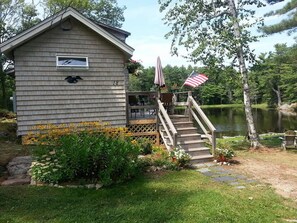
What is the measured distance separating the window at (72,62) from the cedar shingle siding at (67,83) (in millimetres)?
150

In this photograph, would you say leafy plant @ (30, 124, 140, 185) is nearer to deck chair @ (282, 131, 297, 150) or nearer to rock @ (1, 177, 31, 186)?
rock @ (1, 177, 31, 186)

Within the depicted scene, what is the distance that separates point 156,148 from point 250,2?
23.9ft

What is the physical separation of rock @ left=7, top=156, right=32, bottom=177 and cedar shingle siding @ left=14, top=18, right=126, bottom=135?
2.45 m

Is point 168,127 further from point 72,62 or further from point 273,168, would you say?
point 72,62

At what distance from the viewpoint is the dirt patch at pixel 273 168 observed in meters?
→ 5.92

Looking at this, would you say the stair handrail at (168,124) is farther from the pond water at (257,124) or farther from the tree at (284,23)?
the pond water at (257,124)

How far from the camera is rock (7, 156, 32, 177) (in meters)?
6.31

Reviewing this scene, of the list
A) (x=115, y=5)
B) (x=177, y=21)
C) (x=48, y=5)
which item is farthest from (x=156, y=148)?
(x=115, y=5)

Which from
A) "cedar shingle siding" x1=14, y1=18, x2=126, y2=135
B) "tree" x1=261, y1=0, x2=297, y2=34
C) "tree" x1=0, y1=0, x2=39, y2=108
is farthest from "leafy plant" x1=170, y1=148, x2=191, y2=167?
"tree" x1=0, y1=0, x2=39, y2=108

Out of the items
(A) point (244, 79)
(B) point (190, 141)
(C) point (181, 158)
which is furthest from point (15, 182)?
(A) point (244, 79)

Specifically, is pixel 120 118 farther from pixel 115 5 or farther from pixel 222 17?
pixel 115 5

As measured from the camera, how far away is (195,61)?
11.1 m

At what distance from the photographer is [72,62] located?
972cm

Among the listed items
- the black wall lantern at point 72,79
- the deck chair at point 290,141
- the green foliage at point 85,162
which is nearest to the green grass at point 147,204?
the green foliage at point 85,162
